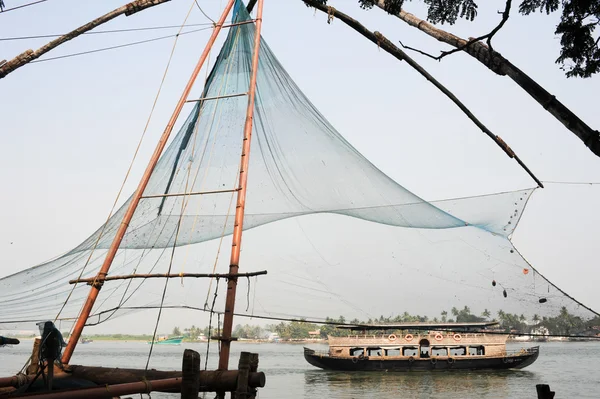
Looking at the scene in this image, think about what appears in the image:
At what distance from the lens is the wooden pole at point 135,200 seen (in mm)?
7515

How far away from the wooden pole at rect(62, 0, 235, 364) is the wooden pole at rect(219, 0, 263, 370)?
75 centimetres

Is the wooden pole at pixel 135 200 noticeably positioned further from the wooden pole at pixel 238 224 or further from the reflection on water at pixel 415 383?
the reflection on water at pixel 415 383

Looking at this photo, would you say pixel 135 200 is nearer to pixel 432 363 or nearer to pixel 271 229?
pixel 271 229

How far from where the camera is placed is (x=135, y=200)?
27.2ft

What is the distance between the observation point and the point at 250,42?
9680 millimetres

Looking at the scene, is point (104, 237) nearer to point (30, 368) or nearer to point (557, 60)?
point (30, 368)

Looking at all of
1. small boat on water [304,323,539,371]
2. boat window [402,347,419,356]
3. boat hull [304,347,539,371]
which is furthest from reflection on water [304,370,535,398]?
boat window [402,347,419,356]

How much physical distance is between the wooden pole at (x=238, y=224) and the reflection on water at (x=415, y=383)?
20.1 metres

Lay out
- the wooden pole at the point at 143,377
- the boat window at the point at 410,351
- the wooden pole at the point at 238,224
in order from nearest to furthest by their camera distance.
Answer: the wooden pole at the point at 143,377, the wooden pole at the point at 238,224, the boat window at the point at 410,351

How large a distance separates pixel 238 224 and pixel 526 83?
4.41m

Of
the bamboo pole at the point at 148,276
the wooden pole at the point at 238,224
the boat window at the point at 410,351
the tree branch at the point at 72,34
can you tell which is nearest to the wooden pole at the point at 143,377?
the wooden pole at the point at 238,224

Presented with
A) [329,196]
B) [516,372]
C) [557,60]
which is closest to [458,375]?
[516,372]

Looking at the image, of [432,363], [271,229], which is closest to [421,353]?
[432,363]

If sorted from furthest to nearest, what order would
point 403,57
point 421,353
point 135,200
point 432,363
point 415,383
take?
point 421,353 → point 432,363 → point 415,383 → point 135,200 → point 403,57
